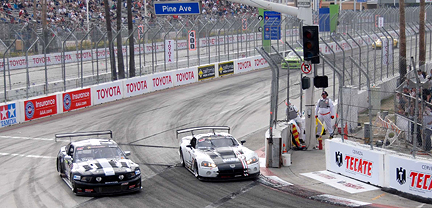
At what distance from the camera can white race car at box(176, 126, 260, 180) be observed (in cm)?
1457

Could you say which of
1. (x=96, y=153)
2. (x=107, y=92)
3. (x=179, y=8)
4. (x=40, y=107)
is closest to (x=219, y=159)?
(x=96, y=153)

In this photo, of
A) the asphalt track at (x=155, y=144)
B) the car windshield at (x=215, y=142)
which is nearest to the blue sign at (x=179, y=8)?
the asphalt track at (x=155, y=144)

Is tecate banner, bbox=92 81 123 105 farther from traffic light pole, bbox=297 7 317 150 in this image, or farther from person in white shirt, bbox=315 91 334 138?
traffic light pole, bbox=297 7 317 150

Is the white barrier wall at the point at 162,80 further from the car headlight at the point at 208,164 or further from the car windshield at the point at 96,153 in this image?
the car headlight at the point at 208,164

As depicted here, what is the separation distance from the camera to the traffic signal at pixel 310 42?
16.1 metres

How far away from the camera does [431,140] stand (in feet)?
47.6

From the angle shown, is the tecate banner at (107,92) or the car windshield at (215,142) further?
the tecate banner at (107,92)

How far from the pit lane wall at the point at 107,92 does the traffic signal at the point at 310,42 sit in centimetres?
1267

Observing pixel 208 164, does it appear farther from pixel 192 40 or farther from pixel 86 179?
pixel 192 40

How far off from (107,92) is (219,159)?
1475cm

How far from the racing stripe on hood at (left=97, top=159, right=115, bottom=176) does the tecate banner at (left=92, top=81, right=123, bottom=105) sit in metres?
Answer: 14.0

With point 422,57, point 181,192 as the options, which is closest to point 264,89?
point 422,57

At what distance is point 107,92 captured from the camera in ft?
93.1

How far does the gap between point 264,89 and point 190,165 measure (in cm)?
1634
